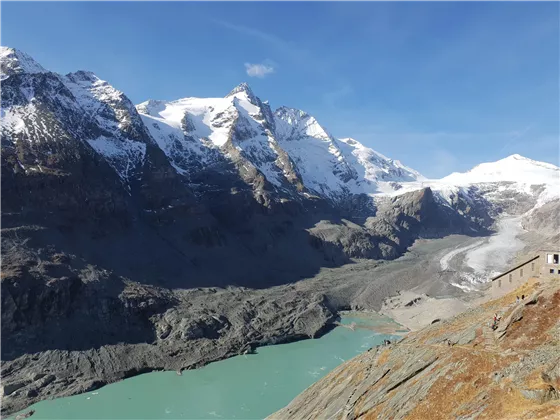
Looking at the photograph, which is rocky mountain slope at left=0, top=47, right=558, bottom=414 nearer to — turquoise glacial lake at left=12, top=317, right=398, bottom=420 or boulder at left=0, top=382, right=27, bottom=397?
boulder at left=0, top=382, right=27, bottom=397

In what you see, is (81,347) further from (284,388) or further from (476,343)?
(476,343)

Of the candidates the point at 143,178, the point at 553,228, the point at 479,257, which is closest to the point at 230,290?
the point at 143,178

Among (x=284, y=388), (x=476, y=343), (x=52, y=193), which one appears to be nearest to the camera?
(x=476, y=343)

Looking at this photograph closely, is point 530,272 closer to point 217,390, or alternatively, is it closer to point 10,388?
point 217,390

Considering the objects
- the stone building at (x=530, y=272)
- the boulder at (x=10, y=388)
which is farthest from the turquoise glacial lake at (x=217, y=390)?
the stone building at (x=530, y=272)

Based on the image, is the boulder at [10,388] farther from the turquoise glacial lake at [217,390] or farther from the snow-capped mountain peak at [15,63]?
the snow-capped mountain peak at [15,63]

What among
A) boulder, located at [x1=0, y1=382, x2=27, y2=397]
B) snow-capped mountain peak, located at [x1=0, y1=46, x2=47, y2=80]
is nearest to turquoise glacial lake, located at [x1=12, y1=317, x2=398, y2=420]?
boulder, located at [x1=0, y1=382, x2=27, y2=397]
